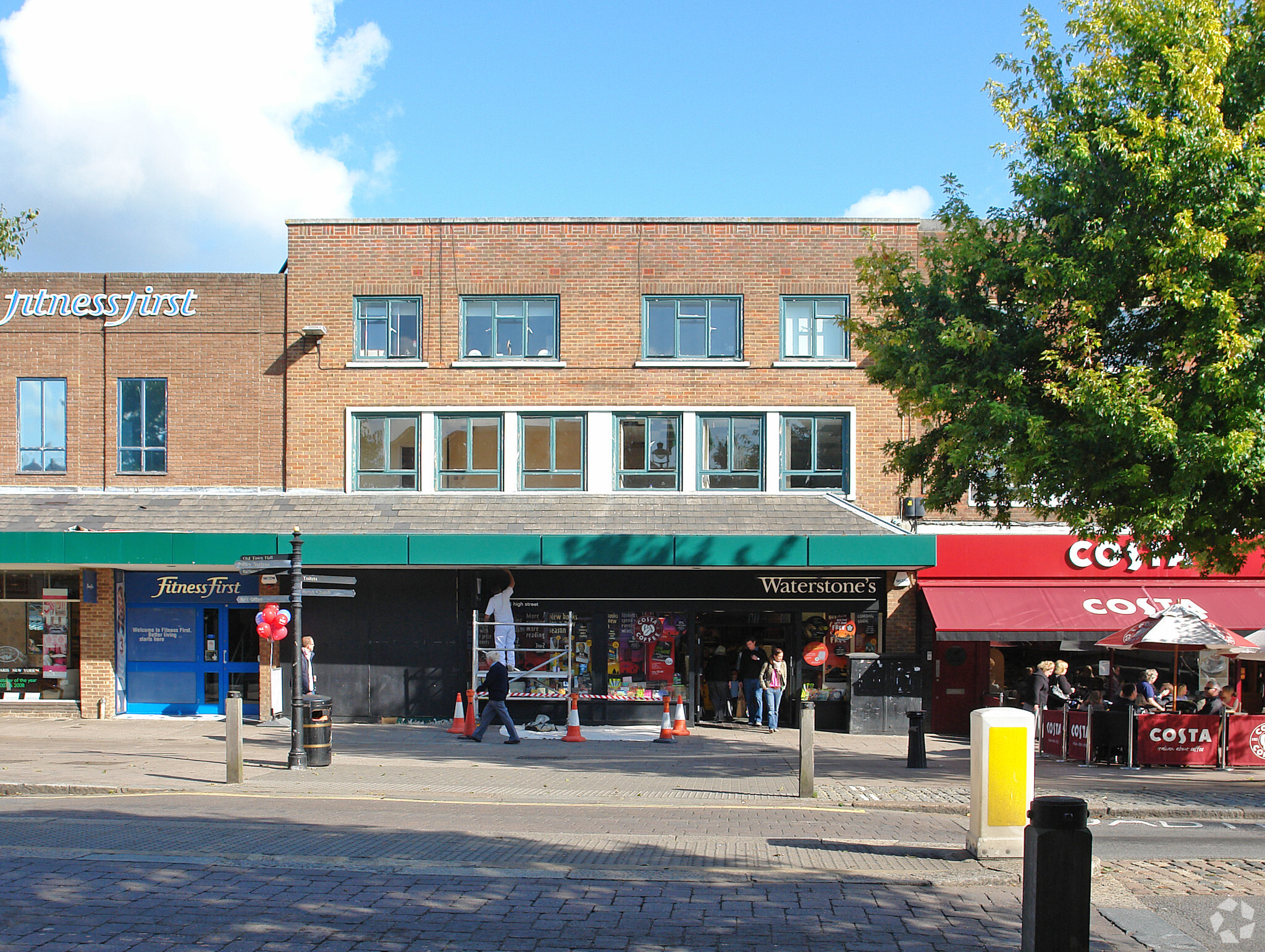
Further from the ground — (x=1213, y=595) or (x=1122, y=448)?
(x=1122, y=448)

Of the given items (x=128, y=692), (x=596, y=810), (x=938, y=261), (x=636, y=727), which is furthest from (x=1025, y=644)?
(x=128, y=692)

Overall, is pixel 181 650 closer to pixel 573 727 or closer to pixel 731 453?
pixel 573 727

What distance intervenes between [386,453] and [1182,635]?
1460cm

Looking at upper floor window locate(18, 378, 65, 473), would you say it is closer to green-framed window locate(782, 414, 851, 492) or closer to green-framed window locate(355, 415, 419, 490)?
green-framed window locate(355, 415, 419, 490)

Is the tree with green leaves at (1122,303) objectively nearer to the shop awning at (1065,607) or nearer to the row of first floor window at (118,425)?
the shop awning at (1065,607)

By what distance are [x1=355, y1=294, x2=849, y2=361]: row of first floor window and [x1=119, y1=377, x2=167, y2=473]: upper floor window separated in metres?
4.16

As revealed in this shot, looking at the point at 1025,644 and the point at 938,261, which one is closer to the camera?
the point at 938,261

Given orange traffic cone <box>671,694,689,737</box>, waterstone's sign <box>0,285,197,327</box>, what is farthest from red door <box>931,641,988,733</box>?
waterstone's sign <box>0,285,197,327</box>

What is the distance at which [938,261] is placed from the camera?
13953mm

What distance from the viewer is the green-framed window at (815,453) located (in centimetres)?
1986

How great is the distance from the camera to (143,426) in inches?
788

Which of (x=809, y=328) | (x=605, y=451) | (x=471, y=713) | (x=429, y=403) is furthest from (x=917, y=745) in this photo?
(x=429, y=403)

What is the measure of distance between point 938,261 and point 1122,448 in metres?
3.77

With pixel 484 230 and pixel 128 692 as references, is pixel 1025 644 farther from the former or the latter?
pixel 128 692
